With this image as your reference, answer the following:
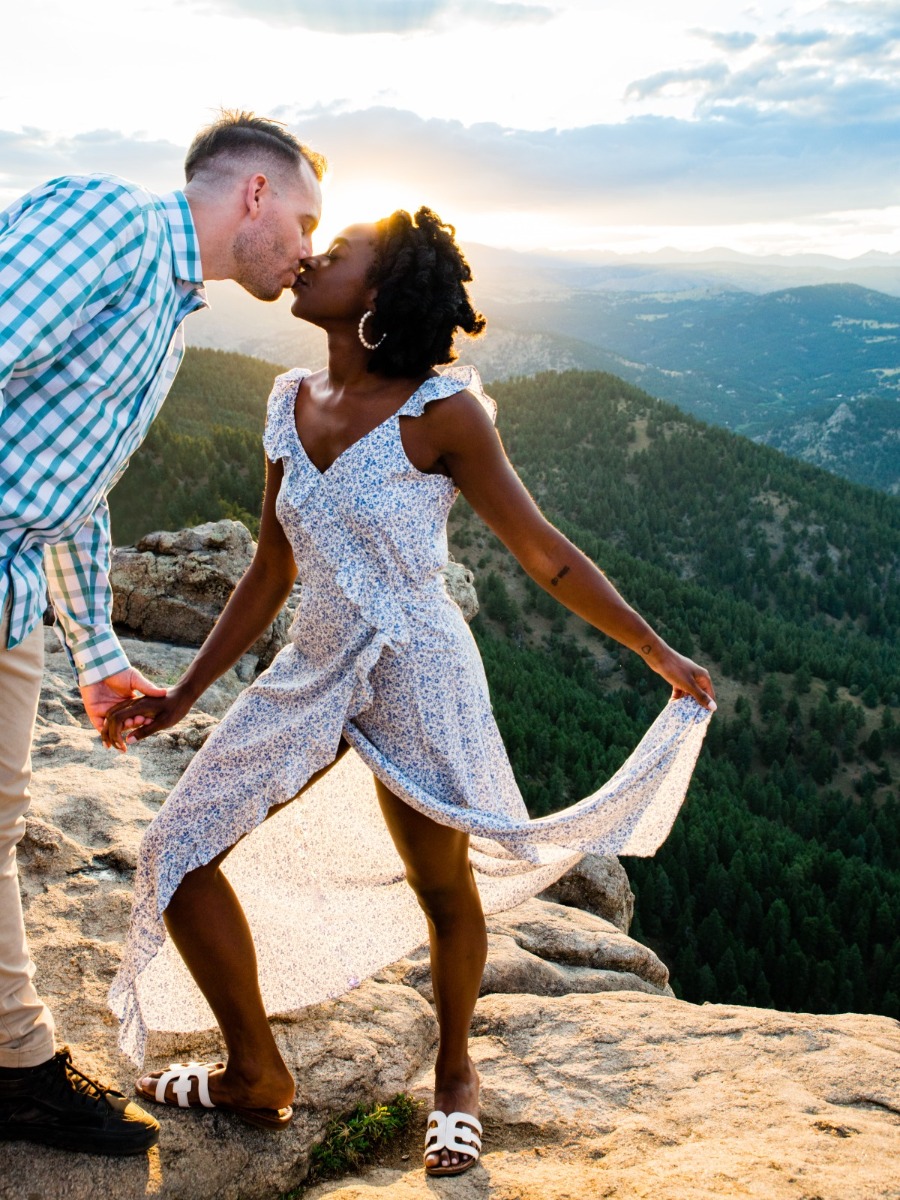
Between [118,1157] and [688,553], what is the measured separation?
69977 mm

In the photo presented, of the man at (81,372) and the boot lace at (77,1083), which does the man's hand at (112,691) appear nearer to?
the man at (81,372)

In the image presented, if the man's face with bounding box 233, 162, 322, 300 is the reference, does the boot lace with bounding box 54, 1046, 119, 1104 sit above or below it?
below

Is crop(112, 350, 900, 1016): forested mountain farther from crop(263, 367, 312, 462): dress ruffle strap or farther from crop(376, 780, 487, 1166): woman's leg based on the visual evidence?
crop(263, 367, 312, 462): dress ruffle strap

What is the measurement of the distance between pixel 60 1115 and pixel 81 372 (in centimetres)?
183

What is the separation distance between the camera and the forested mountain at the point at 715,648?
73.6ft

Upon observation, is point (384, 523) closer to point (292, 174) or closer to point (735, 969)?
point (292, 174)

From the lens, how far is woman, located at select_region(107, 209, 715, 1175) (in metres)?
2.67

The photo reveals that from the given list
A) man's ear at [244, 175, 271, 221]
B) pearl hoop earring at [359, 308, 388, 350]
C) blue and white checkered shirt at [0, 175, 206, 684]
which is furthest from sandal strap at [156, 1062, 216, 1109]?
man's ear at [244, 175, 271, 221]

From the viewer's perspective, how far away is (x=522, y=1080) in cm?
326

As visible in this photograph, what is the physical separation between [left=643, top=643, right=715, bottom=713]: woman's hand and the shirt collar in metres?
1.52

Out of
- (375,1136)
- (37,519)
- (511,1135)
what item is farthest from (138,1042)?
(37,519)

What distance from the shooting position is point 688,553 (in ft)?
231

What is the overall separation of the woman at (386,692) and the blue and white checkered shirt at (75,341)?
1.58 ft

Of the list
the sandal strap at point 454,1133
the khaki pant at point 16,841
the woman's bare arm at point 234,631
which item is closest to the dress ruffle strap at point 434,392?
the woman's bare arm at point 234,631
